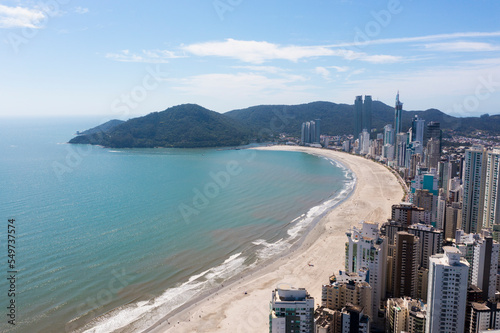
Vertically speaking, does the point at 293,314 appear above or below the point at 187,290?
above

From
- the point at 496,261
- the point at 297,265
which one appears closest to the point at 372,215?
the point at 297,265

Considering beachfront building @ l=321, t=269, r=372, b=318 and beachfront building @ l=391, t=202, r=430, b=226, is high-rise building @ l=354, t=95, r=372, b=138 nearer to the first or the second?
beachfront building @ l=391, t=202, r=430, b=226

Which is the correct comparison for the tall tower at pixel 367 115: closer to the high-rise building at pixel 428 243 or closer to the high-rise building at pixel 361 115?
the high-rise building at pixel 361 115

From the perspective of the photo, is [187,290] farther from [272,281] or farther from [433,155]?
[433,155]

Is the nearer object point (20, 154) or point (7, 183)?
point (7, 183)

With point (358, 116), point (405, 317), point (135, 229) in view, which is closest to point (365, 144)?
point (358, 116)

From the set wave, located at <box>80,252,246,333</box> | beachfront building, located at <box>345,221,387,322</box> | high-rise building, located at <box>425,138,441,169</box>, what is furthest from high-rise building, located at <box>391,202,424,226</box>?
high-rise building, located at <box>425,138,441,169</box>

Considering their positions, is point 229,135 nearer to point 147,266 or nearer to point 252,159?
point 252,159
